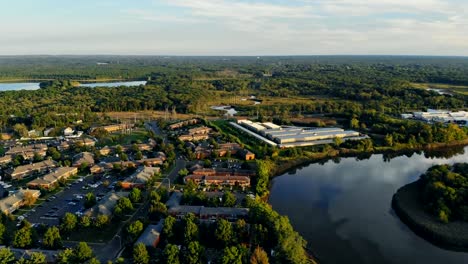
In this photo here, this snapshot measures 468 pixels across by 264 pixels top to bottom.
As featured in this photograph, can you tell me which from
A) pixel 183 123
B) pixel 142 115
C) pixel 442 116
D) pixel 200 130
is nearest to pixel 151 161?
pixel 200 130

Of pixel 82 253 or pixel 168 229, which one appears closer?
pixel 82 253

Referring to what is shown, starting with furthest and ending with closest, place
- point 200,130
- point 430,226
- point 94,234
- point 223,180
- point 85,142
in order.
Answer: point 200,130
point 85,142
point 223,180
point 430,226
point 94,234

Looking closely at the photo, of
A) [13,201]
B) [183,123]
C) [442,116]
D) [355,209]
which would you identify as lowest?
[355,209]

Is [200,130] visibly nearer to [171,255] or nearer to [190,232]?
[190,232]

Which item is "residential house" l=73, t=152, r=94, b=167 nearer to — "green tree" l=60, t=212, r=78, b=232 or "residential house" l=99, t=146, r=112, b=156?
"residential house" l=99, t=146, r=112, b=156

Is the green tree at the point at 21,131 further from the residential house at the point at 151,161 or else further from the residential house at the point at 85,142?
the residential house at the point at 151,161
